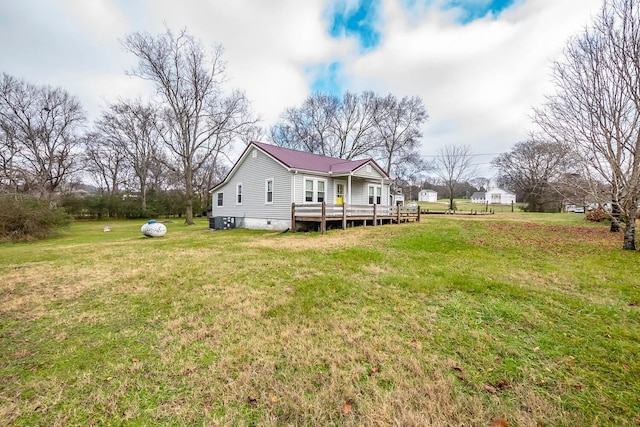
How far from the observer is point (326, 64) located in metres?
19.3

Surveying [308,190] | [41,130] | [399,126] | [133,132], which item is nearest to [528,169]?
[399,126]

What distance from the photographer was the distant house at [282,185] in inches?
601

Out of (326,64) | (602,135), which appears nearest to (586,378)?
(602,135)

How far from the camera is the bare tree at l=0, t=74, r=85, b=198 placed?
25047 millimetres

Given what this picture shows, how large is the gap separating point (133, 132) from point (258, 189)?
24.5 meters

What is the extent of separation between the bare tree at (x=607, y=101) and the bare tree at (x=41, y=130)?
35764 millimetres

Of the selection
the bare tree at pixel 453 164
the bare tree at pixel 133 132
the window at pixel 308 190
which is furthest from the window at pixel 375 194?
the bare tree at pixel 133 132

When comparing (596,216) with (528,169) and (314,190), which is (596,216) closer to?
(314,190)

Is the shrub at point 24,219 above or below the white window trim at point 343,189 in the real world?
below

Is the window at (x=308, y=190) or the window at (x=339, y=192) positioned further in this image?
the window at (x=339, y=192)

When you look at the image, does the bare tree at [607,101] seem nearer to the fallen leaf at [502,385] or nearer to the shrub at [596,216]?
the fallen leaf at [502,385]

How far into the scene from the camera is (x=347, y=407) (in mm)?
2316

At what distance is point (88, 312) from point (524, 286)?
7913 mm

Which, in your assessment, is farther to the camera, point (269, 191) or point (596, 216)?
point (596, 216)
